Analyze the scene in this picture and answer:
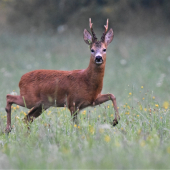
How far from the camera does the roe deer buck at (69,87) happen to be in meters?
5.96

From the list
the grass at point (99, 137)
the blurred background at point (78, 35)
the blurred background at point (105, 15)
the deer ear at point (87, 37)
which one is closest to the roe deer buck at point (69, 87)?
the deer ear at point (87, 37)

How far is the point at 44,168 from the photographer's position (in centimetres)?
337

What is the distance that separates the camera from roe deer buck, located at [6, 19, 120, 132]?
235 inches

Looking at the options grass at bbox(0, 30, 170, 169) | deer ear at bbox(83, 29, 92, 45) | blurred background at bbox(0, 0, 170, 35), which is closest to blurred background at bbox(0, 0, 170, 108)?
blurred background at bbox(0, 0, 170, 35)

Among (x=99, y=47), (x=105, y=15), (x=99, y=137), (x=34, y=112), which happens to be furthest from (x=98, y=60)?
(x=105, y=15)

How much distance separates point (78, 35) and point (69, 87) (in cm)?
1270

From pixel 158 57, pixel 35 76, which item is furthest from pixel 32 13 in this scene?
pixel 35 76

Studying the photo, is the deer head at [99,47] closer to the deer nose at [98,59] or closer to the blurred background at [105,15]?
the deer nose at [98,59]

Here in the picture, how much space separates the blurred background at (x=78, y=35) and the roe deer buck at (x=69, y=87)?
7983mm

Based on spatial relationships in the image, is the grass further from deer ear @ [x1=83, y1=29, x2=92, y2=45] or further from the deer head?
deer ear @ [x1=83, y1=29, x2=92, y2=45]

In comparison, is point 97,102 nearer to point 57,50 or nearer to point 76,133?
point 76,133

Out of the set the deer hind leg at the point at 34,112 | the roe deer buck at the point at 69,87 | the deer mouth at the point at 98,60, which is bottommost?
the deer hind leg at the point at 34,112

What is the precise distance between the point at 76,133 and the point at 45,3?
51.4 feet

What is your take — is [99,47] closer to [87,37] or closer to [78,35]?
[87,37]
